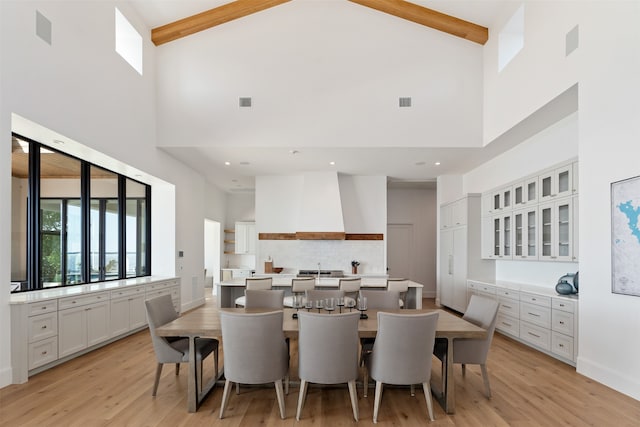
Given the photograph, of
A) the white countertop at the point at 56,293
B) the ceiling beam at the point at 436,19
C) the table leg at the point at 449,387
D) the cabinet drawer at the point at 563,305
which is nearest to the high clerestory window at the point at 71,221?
the white countertop at the point at 56,293

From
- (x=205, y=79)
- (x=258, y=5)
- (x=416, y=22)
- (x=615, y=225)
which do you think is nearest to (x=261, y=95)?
(x=205, y=79)

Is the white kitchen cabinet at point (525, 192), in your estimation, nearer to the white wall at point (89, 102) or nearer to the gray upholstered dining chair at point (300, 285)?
the gray upholstered dining chair at point (300, 285)

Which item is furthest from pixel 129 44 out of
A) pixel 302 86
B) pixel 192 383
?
pixel 192 383

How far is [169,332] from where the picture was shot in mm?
3041

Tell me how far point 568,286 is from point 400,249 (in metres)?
5.82

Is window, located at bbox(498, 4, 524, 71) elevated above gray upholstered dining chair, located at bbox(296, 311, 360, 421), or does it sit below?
above

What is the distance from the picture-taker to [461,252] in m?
7.43

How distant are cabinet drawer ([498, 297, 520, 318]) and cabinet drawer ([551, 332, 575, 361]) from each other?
79 centimetres

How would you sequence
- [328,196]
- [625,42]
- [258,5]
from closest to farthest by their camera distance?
[625,42] → [258,5] → [328,196]

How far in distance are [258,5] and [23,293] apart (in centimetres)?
522

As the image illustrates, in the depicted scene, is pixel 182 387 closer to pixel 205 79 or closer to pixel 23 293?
pixel 23 293

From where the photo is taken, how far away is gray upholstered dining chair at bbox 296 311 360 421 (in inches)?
108

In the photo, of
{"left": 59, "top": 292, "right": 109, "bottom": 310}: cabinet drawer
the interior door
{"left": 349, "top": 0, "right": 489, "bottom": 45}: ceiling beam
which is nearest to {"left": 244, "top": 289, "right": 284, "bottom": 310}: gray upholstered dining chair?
{"left": 59, "top": 292, "right": 109, "bottom": 310}: cabinet drawer

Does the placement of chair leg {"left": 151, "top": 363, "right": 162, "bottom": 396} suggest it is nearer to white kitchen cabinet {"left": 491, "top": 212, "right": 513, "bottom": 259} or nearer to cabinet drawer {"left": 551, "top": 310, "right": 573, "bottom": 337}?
cabinet drawer {"left": 551, "top": 310, "right": 573, "bottom": 337}
